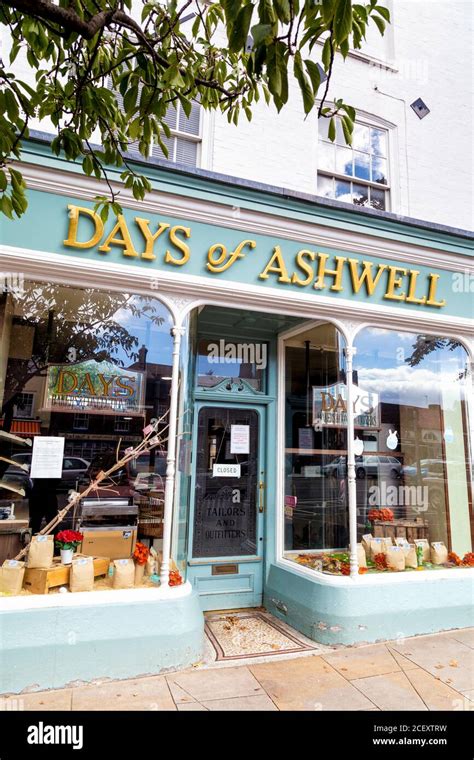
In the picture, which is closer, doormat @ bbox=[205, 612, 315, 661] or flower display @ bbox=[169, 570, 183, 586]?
flower display @ bbox=[169, 570, 183, 586]

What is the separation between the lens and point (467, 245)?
586 centimetres

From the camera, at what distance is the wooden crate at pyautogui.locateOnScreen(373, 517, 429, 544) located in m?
5.46

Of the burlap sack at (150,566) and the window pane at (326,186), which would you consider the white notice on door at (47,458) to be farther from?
the window pane at (326,186)

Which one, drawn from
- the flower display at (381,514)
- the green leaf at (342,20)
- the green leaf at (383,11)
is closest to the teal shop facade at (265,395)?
the flower display at (381,514)

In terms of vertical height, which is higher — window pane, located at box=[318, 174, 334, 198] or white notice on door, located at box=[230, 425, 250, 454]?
window pane, located at box=[318, 174, 334, 198]

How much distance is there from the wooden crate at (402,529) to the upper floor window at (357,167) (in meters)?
4.45

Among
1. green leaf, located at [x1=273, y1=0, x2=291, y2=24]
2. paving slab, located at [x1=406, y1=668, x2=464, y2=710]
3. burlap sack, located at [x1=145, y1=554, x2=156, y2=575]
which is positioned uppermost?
green leaf, located at [x1=273, y1=0, x2=291, y2=24]

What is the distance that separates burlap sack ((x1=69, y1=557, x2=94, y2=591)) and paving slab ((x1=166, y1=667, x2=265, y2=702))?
→ 992 mm

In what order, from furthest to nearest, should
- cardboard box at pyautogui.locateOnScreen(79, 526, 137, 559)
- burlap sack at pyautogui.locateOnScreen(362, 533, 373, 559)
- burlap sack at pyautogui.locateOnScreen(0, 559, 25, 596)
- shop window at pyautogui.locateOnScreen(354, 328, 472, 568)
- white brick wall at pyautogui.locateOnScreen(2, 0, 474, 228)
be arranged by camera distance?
white brick wall at pyautogui.locateOnScreen(2, 0, 474, 228) → shop window at pyautogui.locateOnScreen(354, 328, 472, 568) → burlap sack at pyautogui.locateOnScreen(362, 533, 373, 559) → cardboard box at pyautogui.locateOnScreen(79, 526, 137, 559) → burlap sack at pyautogui.locateOnScreen(0, 559, 25, 596)

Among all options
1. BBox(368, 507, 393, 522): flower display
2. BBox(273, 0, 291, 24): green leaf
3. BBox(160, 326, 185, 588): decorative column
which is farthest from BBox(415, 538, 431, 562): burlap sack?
BBox(273, 0, 291, 24): green leaf

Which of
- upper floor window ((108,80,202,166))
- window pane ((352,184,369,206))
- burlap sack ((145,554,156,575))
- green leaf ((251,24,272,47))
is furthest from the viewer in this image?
window pane ((352,184,369,206))

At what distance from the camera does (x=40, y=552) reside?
4078 millimetres

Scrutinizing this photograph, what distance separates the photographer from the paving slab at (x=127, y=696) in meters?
3.37

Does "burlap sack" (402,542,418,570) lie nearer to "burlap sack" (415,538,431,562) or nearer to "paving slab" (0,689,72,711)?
"burlap sack" (415,538,431,562)
